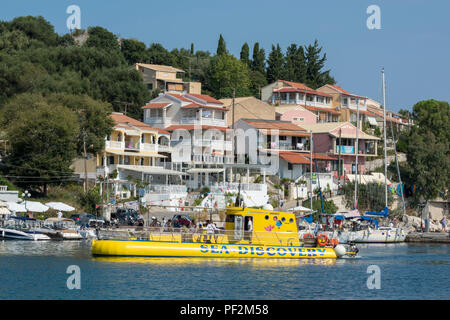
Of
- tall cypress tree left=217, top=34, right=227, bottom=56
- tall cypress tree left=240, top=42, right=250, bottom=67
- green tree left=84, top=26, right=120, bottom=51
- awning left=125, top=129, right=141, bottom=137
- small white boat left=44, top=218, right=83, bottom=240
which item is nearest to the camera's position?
small white boat left=44, top=218, right=83, bottom=240

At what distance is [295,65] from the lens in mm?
125812

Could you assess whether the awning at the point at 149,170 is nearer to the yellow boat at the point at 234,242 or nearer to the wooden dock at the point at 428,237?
the wooden dock at the point at 428,237

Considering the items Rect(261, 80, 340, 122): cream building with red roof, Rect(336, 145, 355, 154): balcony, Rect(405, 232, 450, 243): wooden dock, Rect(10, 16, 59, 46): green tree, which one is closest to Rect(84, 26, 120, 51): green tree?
Rect(10, 16, 59, 46): green tree

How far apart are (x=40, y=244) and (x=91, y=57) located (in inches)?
2231

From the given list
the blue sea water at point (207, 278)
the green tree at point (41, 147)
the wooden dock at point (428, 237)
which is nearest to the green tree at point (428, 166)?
the wooden dock at point (428, 237)

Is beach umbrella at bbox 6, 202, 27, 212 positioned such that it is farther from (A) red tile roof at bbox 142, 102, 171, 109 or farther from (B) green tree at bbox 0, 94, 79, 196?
(A) red tile roof at bbox 142, 102, 171, 109

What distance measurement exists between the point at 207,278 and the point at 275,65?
3706 inches

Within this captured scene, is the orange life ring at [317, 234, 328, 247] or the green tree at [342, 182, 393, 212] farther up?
the green tree at [342, 182, 393, 212]

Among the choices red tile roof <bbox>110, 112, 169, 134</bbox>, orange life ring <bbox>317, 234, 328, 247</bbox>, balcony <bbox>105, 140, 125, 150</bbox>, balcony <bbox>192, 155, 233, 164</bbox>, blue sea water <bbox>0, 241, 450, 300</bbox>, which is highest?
red tile roof <bbox>110, 112, 169, 134</bbox>

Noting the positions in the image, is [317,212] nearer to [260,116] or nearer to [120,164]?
[120,164]

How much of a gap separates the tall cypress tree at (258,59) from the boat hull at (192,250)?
292 ft

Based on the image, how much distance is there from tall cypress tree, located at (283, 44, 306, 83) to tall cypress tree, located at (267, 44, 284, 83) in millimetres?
1105

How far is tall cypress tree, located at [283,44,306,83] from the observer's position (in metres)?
122
